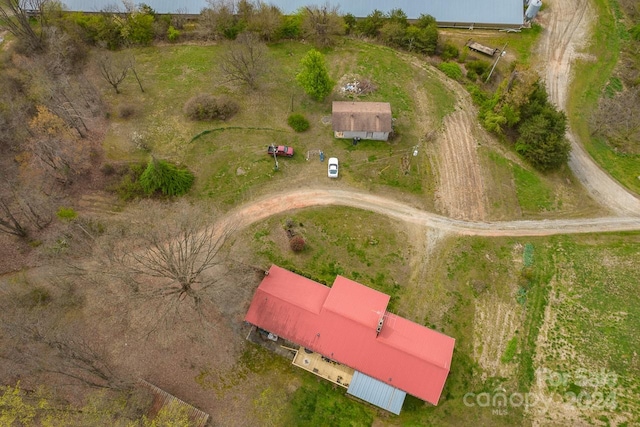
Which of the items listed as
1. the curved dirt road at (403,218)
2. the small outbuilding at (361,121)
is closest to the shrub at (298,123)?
the small outbuilding at (361,121)

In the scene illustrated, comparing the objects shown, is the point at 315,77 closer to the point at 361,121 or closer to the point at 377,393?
the point at 361,121

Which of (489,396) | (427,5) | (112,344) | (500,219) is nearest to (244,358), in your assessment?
(112,344)

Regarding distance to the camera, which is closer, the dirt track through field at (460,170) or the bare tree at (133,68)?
the dirt track through field at (460,170)

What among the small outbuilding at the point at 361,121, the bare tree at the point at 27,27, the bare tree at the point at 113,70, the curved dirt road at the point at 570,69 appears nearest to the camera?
the curved dirt road at the point at 570,69

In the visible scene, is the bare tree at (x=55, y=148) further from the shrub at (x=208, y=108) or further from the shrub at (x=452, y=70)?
the shrub at (x=452, y=70)

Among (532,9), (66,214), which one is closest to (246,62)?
(66,214)

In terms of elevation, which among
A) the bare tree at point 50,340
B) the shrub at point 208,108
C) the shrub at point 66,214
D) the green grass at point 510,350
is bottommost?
the green grass at point 510,350

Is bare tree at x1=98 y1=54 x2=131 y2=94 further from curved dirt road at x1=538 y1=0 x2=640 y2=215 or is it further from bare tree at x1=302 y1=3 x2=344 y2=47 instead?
curved dirt road at x1=538 y1=0 x2=640 y2=215

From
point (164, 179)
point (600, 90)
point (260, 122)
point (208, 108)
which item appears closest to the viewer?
point (164, 179)
